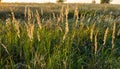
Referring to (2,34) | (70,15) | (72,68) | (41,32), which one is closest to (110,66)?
(72,68)

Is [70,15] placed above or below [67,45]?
below

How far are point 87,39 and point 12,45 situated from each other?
207 cm

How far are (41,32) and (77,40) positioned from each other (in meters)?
0.91

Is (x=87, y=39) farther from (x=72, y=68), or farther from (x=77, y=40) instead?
(x=72, y=68)

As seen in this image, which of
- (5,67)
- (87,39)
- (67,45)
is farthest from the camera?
(87,39)

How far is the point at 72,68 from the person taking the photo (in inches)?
272

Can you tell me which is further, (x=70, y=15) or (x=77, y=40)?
(x=70, y=15)

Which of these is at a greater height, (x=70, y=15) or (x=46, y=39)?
(x=46, y=39)

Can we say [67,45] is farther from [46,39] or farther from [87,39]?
[87,39]

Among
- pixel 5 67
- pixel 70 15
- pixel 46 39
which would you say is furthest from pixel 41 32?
pixel 70 15

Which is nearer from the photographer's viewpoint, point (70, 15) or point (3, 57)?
point (3, 57)

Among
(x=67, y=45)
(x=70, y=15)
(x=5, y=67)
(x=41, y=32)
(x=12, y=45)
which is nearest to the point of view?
(x=5, y=67)

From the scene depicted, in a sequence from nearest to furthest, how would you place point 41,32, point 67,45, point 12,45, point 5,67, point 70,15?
1. point 5,67
2. point 67,45
3. point 12,45
4. point 41,32
5. point 70,15

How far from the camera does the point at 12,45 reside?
779cm
